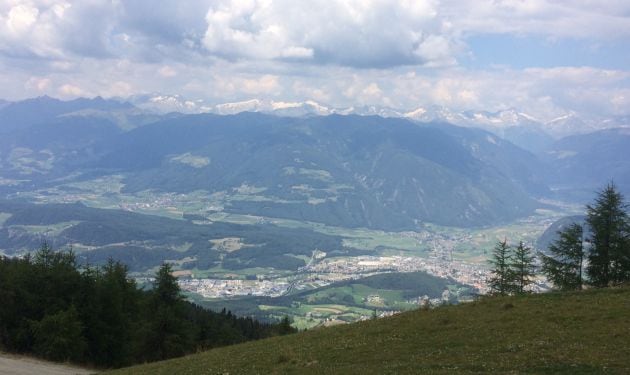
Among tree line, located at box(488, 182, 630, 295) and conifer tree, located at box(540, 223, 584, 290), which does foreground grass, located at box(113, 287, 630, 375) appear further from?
conifer tree, located at box(540, 223, 584, 290)

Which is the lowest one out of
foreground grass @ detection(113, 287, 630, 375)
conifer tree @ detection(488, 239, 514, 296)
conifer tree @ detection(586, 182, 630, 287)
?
foreground grass @ detection(113, 287, 630, 375)

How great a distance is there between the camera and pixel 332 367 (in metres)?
20.9

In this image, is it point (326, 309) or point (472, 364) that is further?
point (326, 309)

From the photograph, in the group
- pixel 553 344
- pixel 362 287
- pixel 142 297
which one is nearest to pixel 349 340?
pixel 553 344

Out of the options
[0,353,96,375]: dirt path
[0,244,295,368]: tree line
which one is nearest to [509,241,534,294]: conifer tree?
A: [0,244,295,368]: tree line

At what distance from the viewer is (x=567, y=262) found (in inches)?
1810

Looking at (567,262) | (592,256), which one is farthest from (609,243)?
(567,262)

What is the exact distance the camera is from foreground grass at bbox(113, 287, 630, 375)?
18.2 meters

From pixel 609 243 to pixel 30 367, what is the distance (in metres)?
43.1

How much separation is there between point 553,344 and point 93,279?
3727 cm

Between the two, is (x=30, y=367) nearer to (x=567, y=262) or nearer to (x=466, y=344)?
(x=466, y=344)

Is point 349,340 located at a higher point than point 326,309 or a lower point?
higher

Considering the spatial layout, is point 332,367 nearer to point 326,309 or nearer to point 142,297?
point 142,297

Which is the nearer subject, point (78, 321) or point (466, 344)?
Result: point (466, 344)
